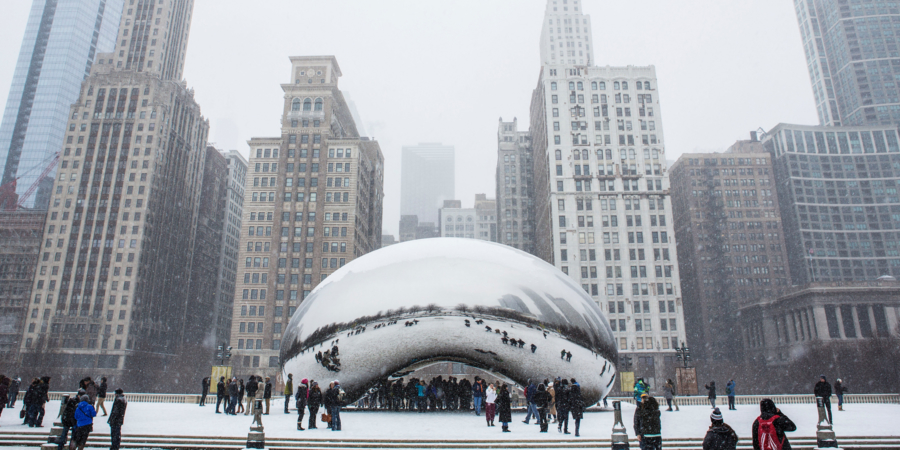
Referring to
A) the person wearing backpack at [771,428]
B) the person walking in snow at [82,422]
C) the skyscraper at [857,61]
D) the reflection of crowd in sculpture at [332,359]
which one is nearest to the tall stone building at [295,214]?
the reflection of crowd in sculpture at [332,359]

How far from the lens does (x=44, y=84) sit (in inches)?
5925

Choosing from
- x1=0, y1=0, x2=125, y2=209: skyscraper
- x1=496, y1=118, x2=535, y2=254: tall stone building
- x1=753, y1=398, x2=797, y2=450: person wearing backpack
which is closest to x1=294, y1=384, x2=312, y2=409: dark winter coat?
x1=753, y1=398, x2=797, y2=450: person wearing backpack

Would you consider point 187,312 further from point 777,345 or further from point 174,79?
point 777,345

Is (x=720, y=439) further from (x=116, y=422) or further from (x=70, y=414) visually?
(x=70, y=414)

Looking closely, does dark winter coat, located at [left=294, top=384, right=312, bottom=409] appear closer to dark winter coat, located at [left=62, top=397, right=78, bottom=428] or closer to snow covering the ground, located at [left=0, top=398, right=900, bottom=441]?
snow covering the ground, located at [left=0, top=398, right=900, bottom=441]

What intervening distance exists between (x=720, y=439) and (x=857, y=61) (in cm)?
19711

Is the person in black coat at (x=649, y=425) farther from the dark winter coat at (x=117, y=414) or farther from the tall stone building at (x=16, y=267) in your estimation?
the tall stone building at (x=16, y=267)

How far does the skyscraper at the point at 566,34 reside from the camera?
472ft

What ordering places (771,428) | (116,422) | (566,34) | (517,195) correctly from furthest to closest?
(566,34) < (517,195) < (116,422) < (771,428)

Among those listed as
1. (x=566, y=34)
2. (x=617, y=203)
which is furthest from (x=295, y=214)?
(x=566, y=34)

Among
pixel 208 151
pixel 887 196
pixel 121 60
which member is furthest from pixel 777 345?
pixel 121 60

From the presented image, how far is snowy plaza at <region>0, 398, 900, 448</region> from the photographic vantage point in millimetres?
13781

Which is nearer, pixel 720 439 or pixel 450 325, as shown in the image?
Answer: pixel 720 439

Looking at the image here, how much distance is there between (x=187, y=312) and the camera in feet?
377
